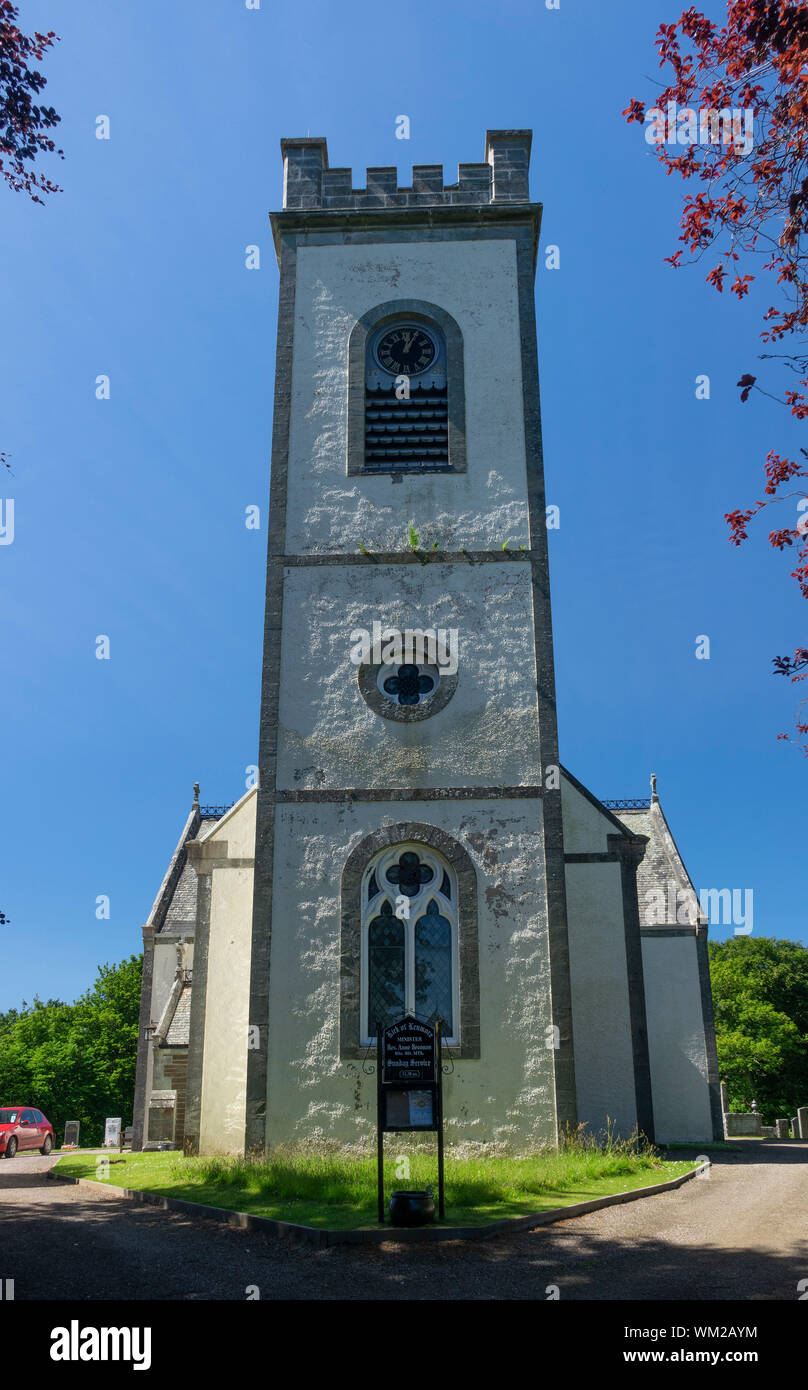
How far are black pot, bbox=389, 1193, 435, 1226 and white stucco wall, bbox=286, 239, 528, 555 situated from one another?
10.7 meters

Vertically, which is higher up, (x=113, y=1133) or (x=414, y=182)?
(x=414, y=182)

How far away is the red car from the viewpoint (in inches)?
1023

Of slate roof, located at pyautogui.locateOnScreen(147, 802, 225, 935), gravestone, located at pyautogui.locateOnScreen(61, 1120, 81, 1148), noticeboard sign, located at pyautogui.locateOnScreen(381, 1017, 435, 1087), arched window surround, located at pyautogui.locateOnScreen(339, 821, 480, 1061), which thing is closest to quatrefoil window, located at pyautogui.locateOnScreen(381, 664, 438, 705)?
arched window surround, located at pyautogui.locateOnScreen(339, 821, 480, 1061)

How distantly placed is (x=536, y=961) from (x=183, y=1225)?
6297 mm

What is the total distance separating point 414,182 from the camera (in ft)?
65.1

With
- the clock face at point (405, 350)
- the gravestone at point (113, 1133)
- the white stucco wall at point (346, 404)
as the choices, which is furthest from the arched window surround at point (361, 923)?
the gravestone at point (113, 1133)

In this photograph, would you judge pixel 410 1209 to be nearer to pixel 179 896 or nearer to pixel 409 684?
pixel 409 684

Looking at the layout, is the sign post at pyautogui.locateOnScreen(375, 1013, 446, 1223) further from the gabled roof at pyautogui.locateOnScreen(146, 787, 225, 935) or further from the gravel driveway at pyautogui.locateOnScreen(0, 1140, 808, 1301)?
the gabled roof at pyautogui.locateOnScreen(146, 787, 225, 935)

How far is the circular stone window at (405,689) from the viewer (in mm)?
16609

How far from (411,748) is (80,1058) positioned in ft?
171

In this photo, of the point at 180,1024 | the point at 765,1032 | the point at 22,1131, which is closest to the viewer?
the point at 180,1024

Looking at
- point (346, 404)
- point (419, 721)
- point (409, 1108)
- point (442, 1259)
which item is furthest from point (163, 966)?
point (442, 1259)
